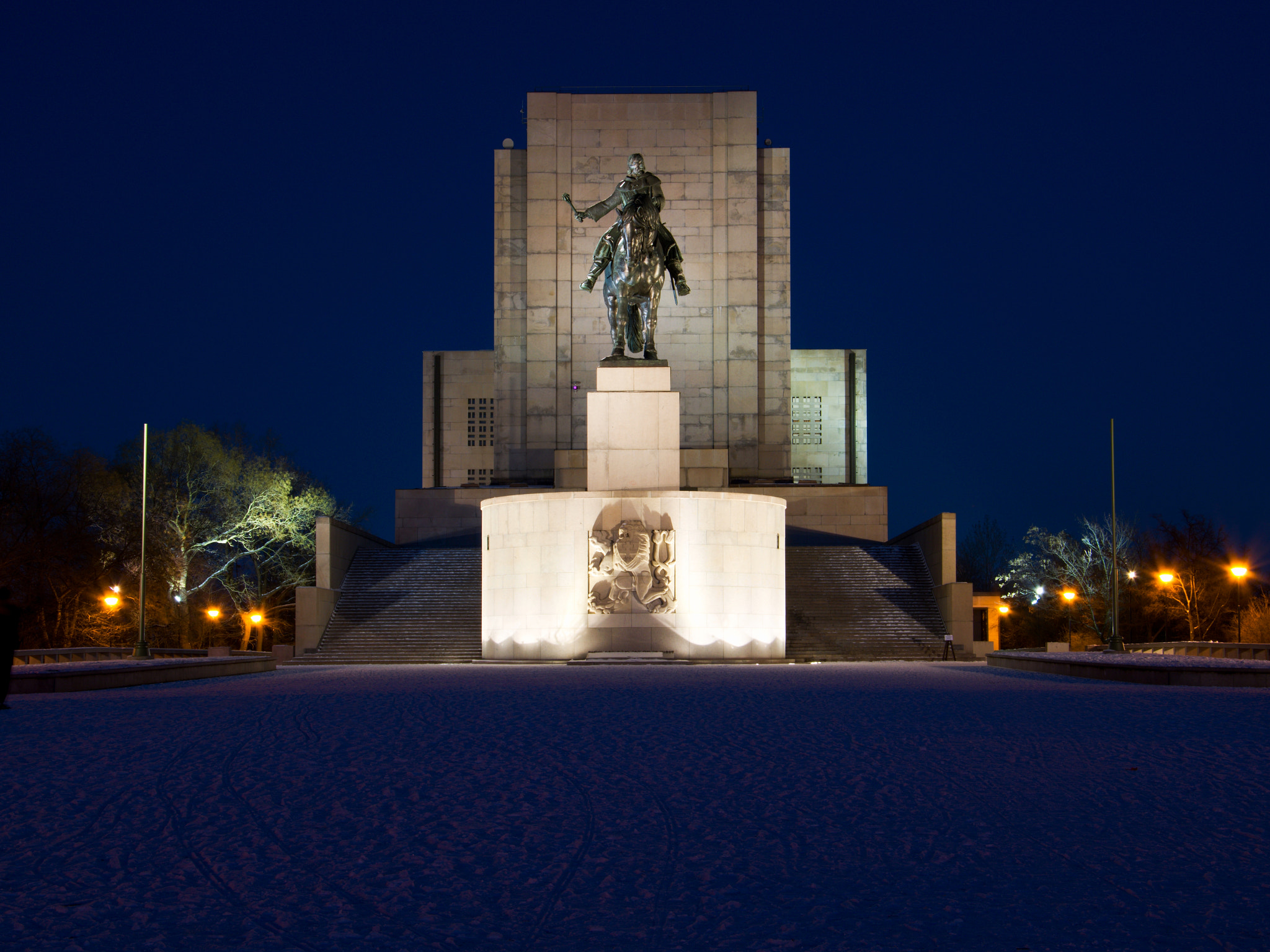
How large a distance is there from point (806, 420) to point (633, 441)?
27.5 metres

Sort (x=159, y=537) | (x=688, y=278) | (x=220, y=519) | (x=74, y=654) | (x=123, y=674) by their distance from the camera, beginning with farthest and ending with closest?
(x=688, y=278)
(x=220, y=519)
(x=159, y=537)
(x=74, y=654)
(x=123, y=674)

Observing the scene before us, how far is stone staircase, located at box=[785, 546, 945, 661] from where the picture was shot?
2655 centimetres

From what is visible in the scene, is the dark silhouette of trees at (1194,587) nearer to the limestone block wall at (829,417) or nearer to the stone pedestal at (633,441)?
the limestone block wall at (829,417)

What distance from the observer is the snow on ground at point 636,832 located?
180 inches

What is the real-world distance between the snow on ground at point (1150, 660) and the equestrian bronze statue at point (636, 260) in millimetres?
10196

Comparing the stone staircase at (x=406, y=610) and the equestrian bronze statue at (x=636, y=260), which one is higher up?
the equestrian bronze statue at (x=636, y=260)

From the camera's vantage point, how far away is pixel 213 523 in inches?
1676

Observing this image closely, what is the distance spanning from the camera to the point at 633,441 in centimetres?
2583

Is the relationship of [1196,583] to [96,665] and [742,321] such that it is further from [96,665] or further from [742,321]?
[96,665]

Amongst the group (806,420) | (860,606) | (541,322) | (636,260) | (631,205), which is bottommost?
(860,606)

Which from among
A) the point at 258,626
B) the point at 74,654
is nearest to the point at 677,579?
the point at 74,654

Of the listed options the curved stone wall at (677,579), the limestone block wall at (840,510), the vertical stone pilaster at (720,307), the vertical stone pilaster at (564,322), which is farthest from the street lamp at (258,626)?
the vertical stone pilaster at (720,307)

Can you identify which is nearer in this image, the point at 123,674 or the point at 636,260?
the point at 123,674

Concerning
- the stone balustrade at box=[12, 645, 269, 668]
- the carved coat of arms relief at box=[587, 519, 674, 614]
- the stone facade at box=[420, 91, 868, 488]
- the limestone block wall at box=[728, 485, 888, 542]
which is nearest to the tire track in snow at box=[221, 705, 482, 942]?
the carved coat of arms relief at box=[587, 519, 674, 614]
